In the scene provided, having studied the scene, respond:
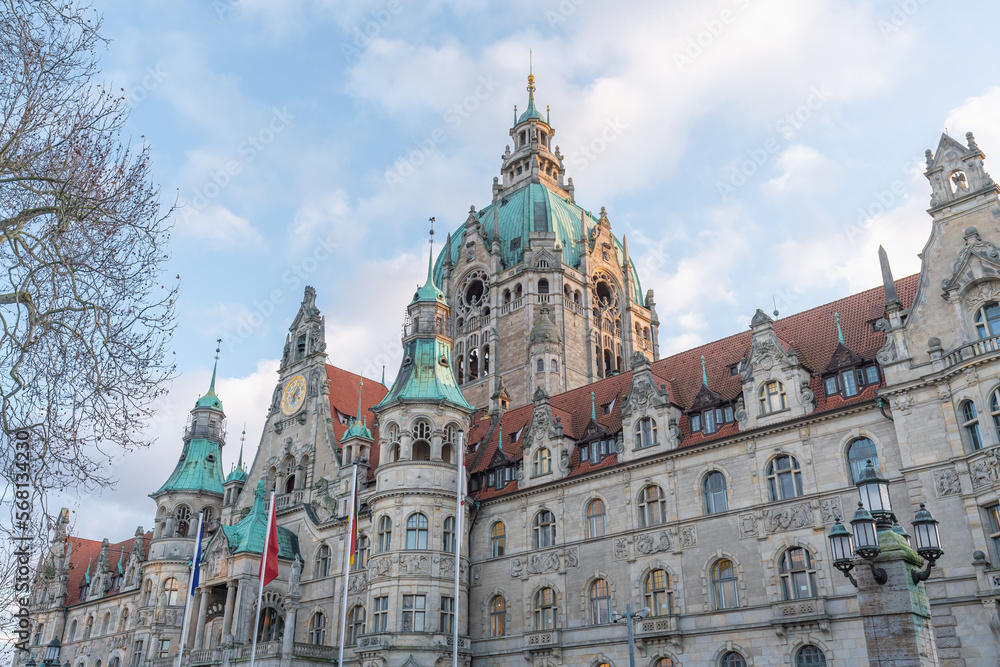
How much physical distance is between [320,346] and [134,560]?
22.5 metres

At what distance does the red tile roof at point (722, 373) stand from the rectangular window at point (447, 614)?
4.98 meters

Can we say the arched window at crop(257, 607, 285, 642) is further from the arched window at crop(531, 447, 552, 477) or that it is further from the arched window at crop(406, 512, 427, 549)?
the arched window at crop(531, 447, 552, 477)

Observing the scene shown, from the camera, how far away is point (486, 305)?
67.6 metres

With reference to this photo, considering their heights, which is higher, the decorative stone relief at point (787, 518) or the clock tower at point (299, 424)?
the clock tower at point (299, 424)

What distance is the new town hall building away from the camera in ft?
90.9

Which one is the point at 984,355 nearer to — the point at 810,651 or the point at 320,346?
the point at 810,651

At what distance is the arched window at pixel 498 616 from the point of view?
37.3m

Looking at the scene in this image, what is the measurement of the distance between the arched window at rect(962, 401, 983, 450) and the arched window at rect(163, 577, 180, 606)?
4623cm

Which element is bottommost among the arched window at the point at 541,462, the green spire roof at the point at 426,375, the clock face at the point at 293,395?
the arched window at the point at 541,462

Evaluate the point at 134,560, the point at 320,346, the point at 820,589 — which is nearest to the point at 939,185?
the point at 820,589

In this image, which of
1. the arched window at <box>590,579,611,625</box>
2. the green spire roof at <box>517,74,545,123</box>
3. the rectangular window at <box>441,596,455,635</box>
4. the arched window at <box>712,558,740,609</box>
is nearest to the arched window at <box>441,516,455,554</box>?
the rectangular window at <box>441,596,455,635</box>

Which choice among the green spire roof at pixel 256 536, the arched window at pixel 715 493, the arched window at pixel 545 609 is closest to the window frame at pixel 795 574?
the arched window at pixel 715 493

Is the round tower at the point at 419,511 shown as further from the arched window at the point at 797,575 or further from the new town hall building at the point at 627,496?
the arched window at the point at 797,575

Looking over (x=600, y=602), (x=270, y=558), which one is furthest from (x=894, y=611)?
(x=270, y=558)
